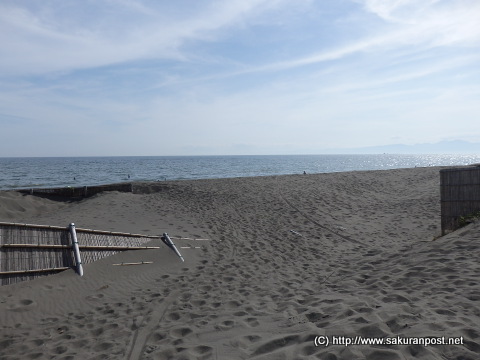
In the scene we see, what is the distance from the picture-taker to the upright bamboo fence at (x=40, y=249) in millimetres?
5867

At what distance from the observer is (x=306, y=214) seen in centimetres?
1377

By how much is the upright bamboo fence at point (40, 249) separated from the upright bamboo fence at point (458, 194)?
7208 mm

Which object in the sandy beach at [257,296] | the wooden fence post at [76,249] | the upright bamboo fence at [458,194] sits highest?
the upright bamboo fence at [458,194]

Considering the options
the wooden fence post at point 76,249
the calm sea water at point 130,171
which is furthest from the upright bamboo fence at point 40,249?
the calm sea water at point 130,171

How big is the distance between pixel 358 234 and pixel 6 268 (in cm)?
868

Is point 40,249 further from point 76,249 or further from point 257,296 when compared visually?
point 257,296

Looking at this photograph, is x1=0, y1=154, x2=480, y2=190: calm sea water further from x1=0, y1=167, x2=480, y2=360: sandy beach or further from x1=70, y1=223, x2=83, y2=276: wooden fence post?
x1=70, y1=223, x2=83, y2=276: wooden fence post

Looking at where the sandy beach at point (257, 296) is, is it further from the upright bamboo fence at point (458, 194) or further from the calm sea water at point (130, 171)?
the calm sea water at point (130, 171)

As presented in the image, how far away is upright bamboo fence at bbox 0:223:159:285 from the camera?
5867 millimetres

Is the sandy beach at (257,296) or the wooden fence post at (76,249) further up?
the wooden fence post at (76,249)

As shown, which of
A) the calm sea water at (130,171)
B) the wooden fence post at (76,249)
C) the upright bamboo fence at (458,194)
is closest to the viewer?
the wooden fence post at (76,249)

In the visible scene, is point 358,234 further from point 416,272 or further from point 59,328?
point 59,328

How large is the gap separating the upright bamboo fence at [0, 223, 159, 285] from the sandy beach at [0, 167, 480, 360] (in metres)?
0.17

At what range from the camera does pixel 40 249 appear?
6352mm
